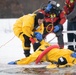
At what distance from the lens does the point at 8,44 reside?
41.3 ft

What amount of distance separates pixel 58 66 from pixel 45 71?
46 centimetres

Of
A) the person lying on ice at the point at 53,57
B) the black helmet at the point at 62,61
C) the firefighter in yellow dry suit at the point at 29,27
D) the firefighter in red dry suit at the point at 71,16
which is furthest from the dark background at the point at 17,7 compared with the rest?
the black helmet at the point at 62,61

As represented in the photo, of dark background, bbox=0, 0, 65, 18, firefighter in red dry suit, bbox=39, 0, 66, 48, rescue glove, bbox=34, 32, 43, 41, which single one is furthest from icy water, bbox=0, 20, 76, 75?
dark background, bbox=0, 0, 65, 18

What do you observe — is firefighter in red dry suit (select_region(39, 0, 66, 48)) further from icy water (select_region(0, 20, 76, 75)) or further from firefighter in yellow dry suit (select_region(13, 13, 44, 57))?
icy water (select_region(0, 20, 76, 75))

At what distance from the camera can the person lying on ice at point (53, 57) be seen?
25.8ft

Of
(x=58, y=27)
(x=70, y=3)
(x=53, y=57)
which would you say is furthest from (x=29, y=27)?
(x=70, y=3)

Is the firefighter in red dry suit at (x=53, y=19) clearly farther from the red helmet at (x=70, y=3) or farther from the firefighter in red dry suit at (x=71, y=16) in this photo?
the red helmet at (x=70, y=3)

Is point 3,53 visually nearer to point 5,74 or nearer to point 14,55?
point 14,55

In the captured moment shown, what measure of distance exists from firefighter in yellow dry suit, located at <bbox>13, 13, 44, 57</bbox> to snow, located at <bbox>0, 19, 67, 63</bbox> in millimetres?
746

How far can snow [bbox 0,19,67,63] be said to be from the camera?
409 inches

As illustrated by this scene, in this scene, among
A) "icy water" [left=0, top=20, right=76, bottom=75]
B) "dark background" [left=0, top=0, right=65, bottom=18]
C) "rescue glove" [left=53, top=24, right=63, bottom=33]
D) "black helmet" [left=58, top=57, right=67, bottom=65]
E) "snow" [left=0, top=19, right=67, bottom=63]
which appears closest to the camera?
"icy water" [left=0, top=20, right=76, bottom=75]

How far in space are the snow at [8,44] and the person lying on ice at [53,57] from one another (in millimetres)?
1387

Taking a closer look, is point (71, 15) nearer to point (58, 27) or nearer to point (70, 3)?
point (70, 3)

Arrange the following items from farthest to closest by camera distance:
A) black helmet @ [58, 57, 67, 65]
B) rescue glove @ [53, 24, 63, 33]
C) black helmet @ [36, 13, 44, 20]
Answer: rescue glove @ [53, 24, 63, 33], black helmet @ [36, 13, 44, 20], black helmet @ [58, 57, 67, 65]
